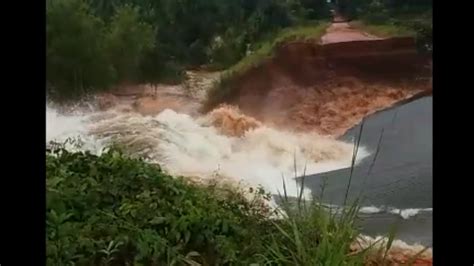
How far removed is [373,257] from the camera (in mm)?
1534

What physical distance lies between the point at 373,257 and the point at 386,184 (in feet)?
0.52

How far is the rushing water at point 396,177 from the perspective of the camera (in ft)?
5.04

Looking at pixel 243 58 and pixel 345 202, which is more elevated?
pixel 243 58

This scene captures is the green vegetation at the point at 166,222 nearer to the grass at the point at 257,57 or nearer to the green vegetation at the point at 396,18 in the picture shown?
the grass at the point at 257,57

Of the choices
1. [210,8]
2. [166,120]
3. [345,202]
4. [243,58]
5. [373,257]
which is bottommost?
[373,257]

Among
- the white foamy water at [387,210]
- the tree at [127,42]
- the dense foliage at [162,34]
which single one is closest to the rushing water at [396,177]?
the white foamy water at [387,210]

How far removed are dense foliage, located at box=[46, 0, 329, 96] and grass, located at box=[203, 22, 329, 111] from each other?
0.02 m

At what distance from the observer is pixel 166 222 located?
5.02ft

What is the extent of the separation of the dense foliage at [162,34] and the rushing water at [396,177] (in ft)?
0.93

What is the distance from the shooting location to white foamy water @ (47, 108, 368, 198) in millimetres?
1563

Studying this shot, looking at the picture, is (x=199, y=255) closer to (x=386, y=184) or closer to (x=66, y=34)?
(x=386, y=184)

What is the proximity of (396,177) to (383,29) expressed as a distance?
0.32m
